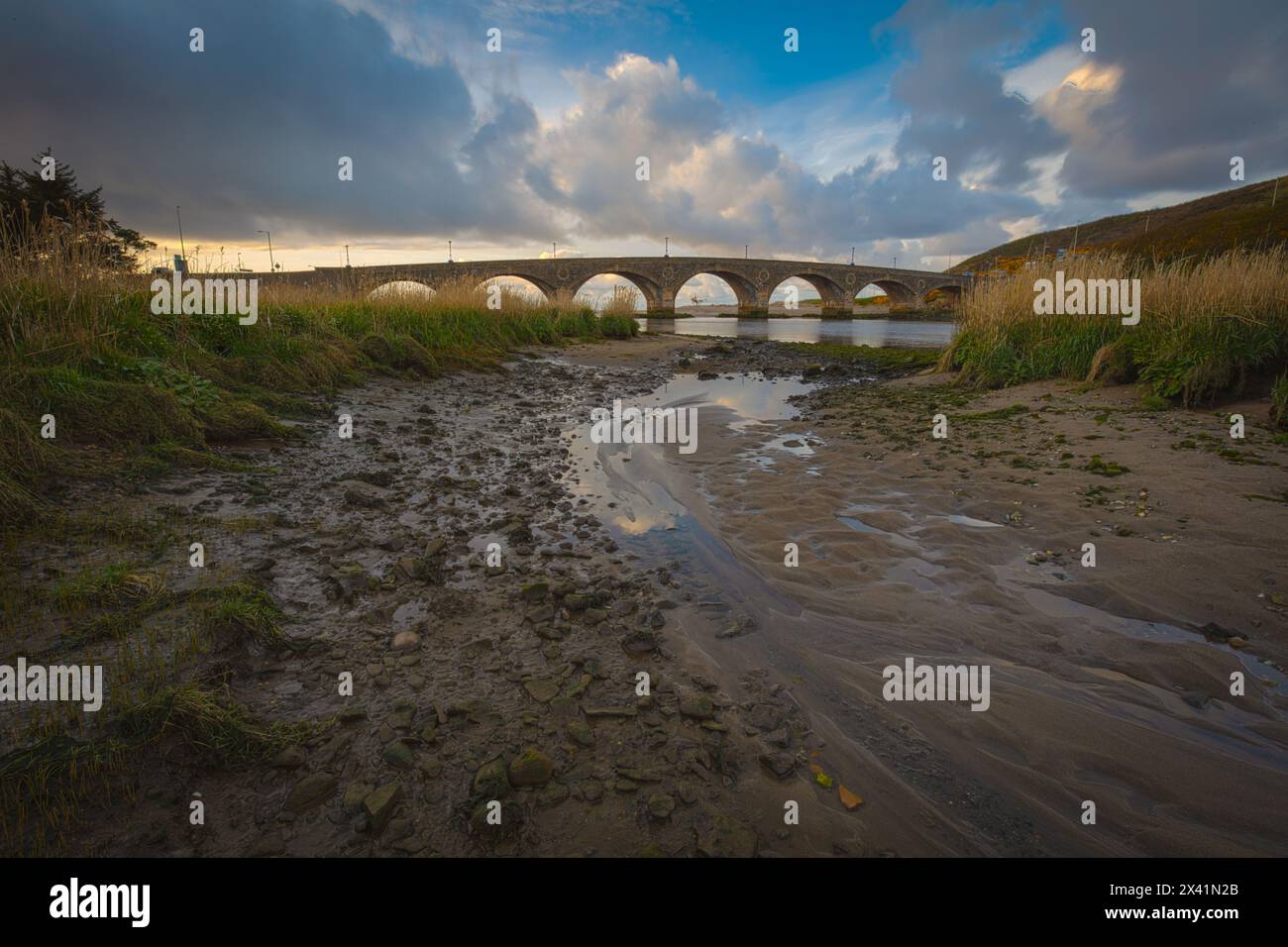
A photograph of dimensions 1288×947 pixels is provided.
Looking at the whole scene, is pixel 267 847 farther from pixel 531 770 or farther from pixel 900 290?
pixel 900 290

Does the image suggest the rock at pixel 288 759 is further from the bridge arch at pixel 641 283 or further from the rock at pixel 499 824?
the bridge arch at pixel 641 283

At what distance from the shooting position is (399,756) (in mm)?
2318

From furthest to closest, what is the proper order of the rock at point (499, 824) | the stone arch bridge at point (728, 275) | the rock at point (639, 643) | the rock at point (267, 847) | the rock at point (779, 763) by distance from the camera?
the stone arch bridge at point (728, 275)
the rock at point (639, 643)
the rock at point (779, 763)
the rock at point (499, 824)
the rock at point (267, 847)

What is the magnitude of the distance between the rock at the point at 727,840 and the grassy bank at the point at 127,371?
16.1 feet

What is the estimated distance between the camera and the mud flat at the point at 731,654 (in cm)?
210

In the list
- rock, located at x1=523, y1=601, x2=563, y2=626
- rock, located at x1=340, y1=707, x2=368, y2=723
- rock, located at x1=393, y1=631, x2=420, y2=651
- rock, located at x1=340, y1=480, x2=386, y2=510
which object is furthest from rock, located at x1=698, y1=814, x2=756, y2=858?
rock, located at x1=340, y1=480, x2=386, y2=510

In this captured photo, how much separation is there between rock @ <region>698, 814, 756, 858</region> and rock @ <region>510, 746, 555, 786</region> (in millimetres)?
668

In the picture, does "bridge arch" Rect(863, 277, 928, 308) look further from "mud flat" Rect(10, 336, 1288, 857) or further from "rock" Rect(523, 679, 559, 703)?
"rock" Rect(523, 679, 559, 703)

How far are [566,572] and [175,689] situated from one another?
2379 millimetres

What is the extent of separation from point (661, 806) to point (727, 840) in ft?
0.90

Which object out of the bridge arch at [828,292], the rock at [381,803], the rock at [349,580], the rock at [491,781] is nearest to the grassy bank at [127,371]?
the rock at [349,580]

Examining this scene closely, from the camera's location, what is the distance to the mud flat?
2.10 meters

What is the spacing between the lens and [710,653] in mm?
3336

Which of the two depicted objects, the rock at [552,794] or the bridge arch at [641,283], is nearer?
the rock at [552,794]
